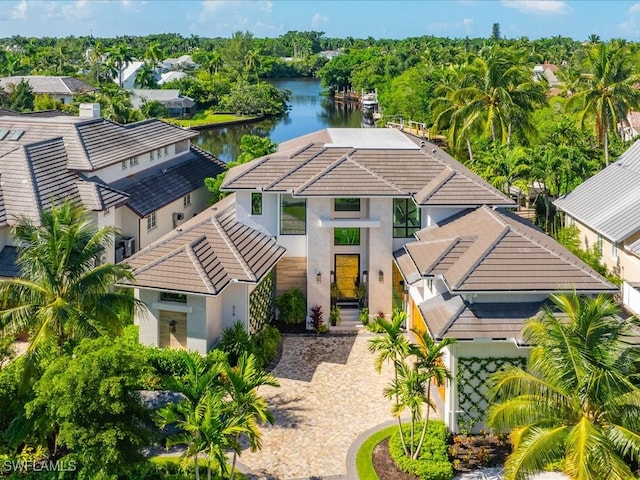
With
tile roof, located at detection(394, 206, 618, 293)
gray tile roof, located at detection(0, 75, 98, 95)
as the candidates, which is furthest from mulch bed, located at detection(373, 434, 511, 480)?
gray tile roof, located at detection(0, 75, 98, 95)

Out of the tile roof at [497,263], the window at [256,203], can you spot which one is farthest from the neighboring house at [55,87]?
the tile roof at [497,263]

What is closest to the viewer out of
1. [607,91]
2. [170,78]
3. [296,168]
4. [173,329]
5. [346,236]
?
[173,329]

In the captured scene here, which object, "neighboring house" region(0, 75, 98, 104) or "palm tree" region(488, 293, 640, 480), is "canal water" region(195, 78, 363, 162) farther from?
"palm tree" region(488, 293, 640, 480)

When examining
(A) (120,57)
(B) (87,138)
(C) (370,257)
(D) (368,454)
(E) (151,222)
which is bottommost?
(D) (368,454)

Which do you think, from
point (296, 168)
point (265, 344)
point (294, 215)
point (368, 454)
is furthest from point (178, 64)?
point (368, 454)

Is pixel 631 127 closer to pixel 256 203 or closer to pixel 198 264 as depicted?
pixel 256 203

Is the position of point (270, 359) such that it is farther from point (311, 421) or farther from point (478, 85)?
point (478, 85)
